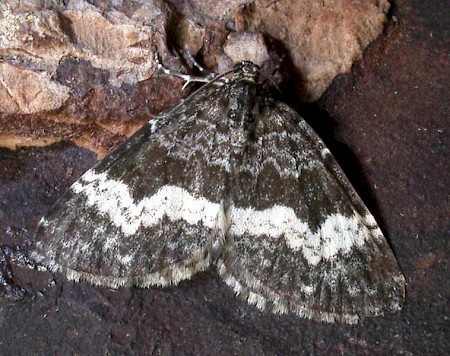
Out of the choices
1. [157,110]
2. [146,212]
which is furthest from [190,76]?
[146,212]

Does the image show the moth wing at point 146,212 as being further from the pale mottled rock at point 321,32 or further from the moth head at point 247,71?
the pale mottled rock at point 321,32

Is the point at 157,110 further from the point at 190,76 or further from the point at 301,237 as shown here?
the point at 301,237

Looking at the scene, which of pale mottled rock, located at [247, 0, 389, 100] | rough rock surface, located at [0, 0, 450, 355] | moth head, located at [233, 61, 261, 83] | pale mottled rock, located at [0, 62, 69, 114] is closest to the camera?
rough rock surface, located at [0, 0, 450, 355]

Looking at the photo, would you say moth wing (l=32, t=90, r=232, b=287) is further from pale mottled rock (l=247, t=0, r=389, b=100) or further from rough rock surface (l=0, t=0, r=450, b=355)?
pale mottled rock (l=247, t=0, r=389, b=100)

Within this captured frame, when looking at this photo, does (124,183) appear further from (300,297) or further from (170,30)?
(300,297)

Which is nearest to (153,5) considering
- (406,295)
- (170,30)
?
(170,30)

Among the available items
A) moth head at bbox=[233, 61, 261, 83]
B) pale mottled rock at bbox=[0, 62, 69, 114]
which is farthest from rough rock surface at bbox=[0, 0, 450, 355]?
moth head at bbox=[233, 61, 261, 83]
